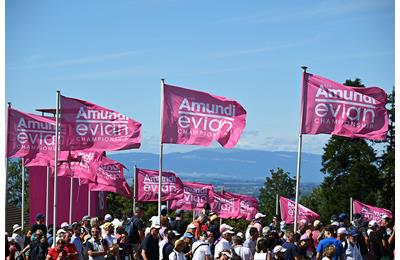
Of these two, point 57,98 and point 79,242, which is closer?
point 79,242

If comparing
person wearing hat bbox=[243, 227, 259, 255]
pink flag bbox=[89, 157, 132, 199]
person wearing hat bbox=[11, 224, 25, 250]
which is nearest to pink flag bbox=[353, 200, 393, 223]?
pink flag bbox=[89, 157, 132, 199]

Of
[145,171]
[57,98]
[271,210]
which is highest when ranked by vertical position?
[57,98]

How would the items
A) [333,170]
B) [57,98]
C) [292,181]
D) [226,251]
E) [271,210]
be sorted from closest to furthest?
[226,251] < [57,98] < [333,170] < [271,210] < [292,181]

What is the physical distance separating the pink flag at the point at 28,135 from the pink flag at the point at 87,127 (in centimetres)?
151

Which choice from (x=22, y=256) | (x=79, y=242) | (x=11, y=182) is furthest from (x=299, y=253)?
(x=11, y=182)

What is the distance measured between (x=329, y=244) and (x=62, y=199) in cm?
2895

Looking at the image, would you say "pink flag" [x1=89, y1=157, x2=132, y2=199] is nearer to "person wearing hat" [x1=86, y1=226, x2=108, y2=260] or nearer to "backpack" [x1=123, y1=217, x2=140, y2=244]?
"backpack" [x1=123, y1=217, x2=140, y2=244]

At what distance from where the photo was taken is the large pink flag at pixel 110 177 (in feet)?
127

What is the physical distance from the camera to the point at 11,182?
125m

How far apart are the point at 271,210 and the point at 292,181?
11011 mm

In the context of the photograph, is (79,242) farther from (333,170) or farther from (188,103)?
(333,170)

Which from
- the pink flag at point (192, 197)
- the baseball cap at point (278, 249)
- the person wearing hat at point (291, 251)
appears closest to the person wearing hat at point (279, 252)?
the baseball cap at point (278, 249)
